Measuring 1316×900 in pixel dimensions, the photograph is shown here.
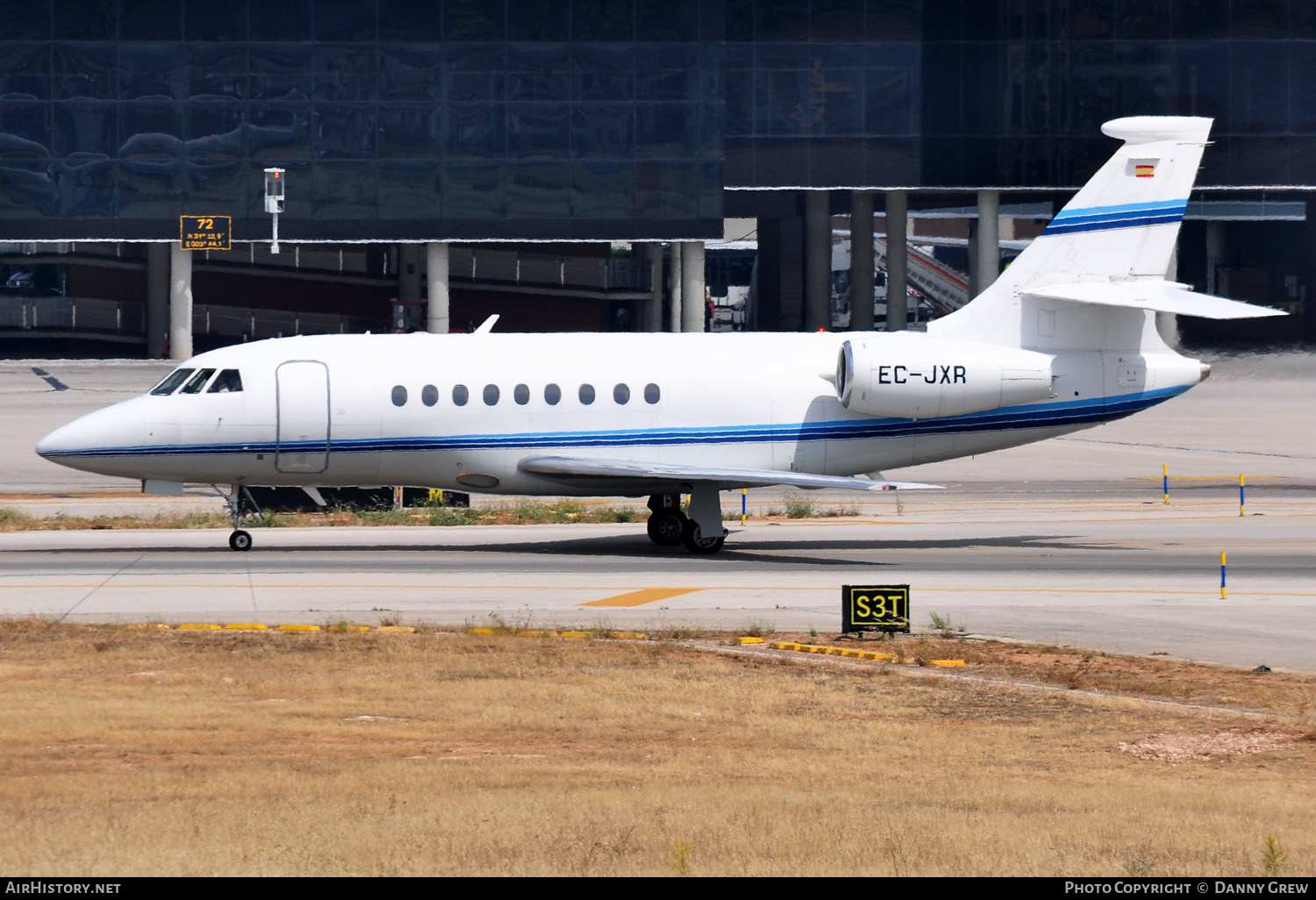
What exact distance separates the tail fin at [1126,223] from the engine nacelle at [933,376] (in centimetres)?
82

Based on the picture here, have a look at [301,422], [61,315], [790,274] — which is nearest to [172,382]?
[301,422]

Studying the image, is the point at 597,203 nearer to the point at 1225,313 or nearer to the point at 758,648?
the point at 1225,313

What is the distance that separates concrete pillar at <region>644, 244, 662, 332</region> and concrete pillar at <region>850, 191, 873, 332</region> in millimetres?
9770

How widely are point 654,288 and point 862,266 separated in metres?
10.8

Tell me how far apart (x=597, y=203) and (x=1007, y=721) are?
51170mm

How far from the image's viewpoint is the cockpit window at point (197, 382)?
28422 mm

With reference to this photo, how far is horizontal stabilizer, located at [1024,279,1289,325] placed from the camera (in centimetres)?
2831

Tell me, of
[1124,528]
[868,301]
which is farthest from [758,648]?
[868,301]

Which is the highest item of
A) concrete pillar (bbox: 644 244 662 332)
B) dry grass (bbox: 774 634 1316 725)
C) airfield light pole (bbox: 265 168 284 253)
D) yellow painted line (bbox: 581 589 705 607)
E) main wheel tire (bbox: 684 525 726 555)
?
airfield light pole (bbox: 265 168 284 253)

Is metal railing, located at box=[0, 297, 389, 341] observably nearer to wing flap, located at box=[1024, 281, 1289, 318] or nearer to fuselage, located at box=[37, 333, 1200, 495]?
fuselage, located at box=[37, 333, 1200, 495]

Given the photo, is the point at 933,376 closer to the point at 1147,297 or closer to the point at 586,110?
the point at 1147,297

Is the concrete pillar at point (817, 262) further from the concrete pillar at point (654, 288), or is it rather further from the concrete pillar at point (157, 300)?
the concrete pillar at point (157, 300)

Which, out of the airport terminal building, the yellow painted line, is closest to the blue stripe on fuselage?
the yellow painted line

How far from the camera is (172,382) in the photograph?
28.6 meters
